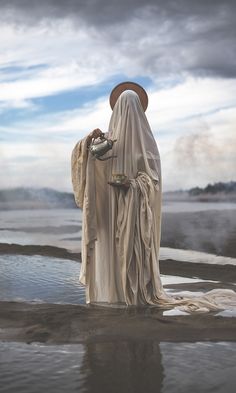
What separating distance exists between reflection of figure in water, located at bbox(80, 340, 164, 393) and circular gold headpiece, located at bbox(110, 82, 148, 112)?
3447 millimetres

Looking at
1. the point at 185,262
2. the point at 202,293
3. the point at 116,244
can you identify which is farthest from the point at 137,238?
the point at 185,262

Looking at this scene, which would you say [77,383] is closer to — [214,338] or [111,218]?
[214,338]

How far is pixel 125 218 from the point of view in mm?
7840

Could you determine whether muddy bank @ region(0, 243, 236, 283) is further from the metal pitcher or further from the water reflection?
the water reflection

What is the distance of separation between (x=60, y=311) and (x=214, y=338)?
194cm

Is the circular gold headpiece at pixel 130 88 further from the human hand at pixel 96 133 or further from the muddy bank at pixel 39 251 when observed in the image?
the muddy bank at pixel 39 251

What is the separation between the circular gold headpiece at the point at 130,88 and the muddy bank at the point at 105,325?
104 inches

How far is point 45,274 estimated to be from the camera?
1091 centimetres

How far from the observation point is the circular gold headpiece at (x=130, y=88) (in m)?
8.38

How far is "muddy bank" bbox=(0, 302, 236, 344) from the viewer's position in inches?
245

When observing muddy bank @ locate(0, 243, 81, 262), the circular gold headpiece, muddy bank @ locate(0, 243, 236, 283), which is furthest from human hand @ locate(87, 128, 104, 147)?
muddy bank @ locate(0, 243, 81, 262)

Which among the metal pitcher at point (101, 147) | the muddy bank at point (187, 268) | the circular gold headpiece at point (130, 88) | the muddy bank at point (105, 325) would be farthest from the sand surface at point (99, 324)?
the muddy bank at point (187, 268)

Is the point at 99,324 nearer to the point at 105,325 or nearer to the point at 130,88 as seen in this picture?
the point at 105,325

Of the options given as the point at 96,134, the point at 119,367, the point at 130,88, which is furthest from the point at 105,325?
the point at 130,88
